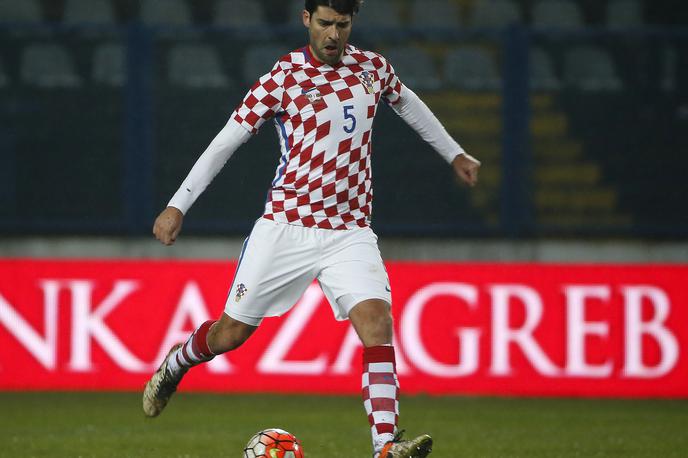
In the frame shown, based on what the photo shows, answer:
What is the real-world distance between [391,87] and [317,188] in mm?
569

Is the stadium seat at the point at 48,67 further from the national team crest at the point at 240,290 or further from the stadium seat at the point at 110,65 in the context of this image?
the national team crest at the point at 240,290

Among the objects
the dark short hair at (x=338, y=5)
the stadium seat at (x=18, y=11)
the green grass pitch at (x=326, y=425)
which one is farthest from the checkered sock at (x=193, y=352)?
the stadium seat at (x=18, y=11)

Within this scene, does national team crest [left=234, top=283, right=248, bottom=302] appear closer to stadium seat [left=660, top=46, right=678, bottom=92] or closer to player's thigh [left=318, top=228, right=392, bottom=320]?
player's thigh [left=318, top=228, right=392, bottom=320]

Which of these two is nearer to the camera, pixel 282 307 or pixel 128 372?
pixel 282 307

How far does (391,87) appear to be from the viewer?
17.8 ft

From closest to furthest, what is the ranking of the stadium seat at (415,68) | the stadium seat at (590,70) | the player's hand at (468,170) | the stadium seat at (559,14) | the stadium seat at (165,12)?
the player's hand at (468,170)
the stadium seat at (415,68)
the stadium seat at (590,70)
the stadium seat at (165,12)
the stadium seat at (559,14)

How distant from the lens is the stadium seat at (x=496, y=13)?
35.8 feet

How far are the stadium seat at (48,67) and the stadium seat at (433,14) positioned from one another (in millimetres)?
3126

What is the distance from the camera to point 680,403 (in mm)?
8406

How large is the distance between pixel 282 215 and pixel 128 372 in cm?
351

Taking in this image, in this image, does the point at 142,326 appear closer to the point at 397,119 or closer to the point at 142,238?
the point at 142,238

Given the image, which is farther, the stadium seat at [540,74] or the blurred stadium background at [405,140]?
the stadium seat at [540,74]

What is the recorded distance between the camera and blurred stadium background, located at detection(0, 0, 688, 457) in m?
8.88

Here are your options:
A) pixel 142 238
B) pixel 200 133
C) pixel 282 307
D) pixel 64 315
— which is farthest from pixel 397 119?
pixel 282 307
